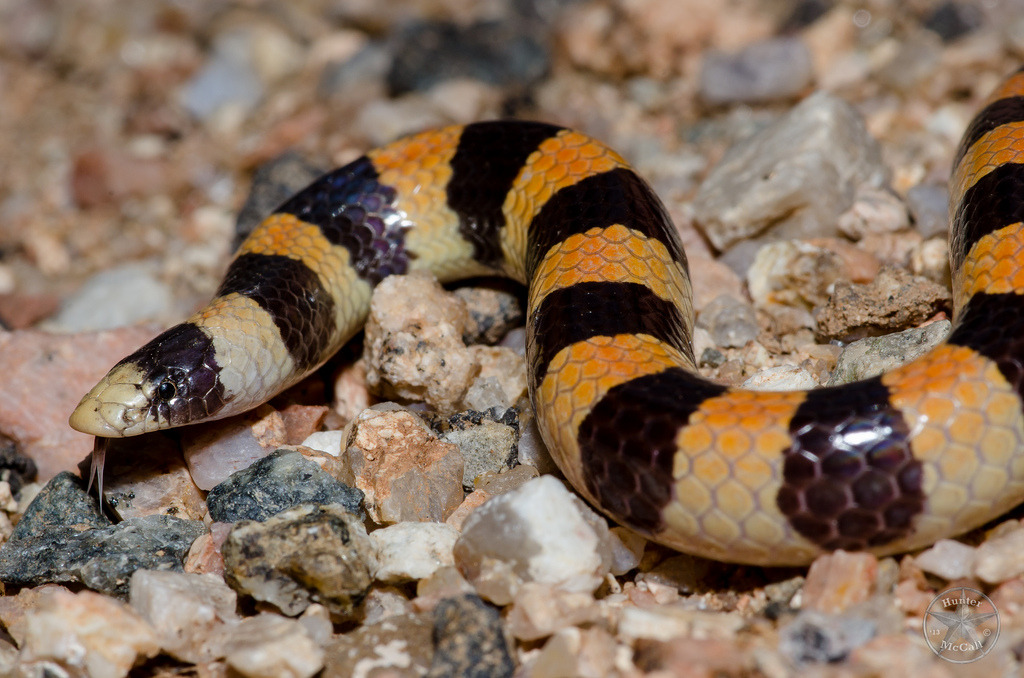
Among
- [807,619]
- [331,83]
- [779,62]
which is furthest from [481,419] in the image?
[331,83]

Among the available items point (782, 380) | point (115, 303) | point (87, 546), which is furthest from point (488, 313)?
point (115, 303)

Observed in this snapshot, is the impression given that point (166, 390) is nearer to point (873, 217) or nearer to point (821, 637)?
point (821, 637)

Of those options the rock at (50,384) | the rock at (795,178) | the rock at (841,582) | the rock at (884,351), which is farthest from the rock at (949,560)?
the rock at (50,384)

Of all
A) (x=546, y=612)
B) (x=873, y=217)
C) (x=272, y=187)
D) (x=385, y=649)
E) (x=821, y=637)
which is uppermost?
(x=873, y=217)

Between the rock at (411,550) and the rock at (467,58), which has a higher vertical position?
the rock at (467,58)

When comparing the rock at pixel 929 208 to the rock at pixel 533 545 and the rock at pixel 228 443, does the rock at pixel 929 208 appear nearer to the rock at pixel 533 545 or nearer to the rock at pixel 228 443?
the rock at pixel 533 545
